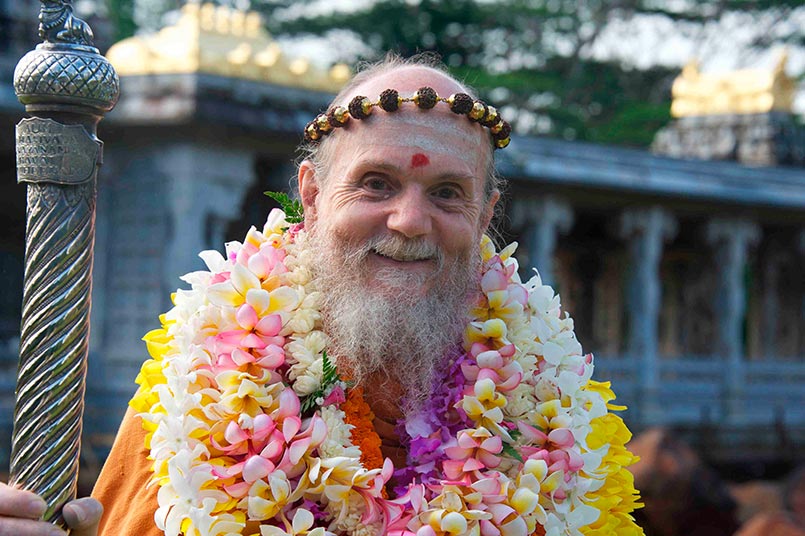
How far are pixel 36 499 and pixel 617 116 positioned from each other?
24.4 meters

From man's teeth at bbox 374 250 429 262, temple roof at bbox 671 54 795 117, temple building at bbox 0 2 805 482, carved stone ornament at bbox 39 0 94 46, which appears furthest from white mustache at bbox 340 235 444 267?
temple roof at bbox 671 54 795 117

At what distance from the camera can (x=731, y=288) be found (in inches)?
610

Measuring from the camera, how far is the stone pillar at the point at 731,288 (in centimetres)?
1546

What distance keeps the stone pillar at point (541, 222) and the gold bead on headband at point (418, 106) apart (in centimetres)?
1018

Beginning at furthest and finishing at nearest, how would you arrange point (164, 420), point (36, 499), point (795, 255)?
point (795, 255) → point (164, 420) → point (36, 499)

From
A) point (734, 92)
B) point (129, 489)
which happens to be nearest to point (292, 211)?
point (129, 489)

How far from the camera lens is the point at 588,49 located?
29922 millimetres

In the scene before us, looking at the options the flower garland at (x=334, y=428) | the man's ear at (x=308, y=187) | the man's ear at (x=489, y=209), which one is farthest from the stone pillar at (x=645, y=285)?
the man's ear at (x=308, y=187)

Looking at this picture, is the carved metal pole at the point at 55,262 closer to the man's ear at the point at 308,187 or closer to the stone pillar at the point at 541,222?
the man's ear at the point at 308,187

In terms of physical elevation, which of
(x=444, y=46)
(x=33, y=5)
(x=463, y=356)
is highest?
(x=444, y=46)

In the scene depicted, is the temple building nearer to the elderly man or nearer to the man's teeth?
the elderly man

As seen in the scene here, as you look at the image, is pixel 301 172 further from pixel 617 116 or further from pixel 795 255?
pixel 617 116

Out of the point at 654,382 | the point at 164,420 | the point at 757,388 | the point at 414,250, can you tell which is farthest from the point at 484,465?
the point at 757,388

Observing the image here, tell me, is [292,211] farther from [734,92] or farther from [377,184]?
[734,92]
